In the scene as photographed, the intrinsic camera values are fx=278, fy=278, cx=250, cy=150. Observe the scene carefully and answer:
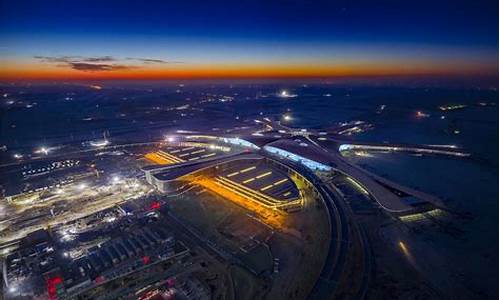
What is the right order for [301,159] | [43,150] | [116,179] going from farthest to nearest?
1. [43,150]
2. [301,159]
3. [116,179]

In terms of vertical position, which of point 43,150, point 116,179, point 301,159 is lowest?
point 43,150

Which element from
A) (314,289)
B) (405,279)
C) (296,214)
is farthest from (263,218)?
(405,279)

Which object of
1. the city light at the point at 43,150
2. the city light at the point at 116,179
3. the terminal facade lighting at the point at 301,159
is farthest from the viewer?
the city light at the point at 43,150

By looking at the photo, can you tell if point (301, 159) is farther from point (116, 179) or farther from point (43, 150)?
point (43, 150)

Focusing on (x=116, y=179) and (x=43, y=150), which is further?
(x=43, y=150)

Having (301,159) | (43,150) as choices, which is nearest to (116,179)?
(43,150)

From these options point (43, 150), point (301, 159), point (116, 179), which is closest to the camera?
point (116, 179)

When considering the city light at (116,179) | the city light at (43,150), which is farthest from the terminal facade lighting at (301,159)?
the city light at (43,150)

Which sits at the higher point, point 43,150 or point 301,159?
point 301,159

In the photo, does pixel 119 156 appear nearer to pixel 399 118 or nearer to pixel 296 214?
pixel 296 214

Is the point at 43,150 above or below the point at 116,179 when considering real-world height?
below

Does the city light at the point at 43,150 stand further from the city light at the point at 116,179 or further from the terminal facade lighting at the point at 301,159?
the terminal facade lighting at the point at 301,159
